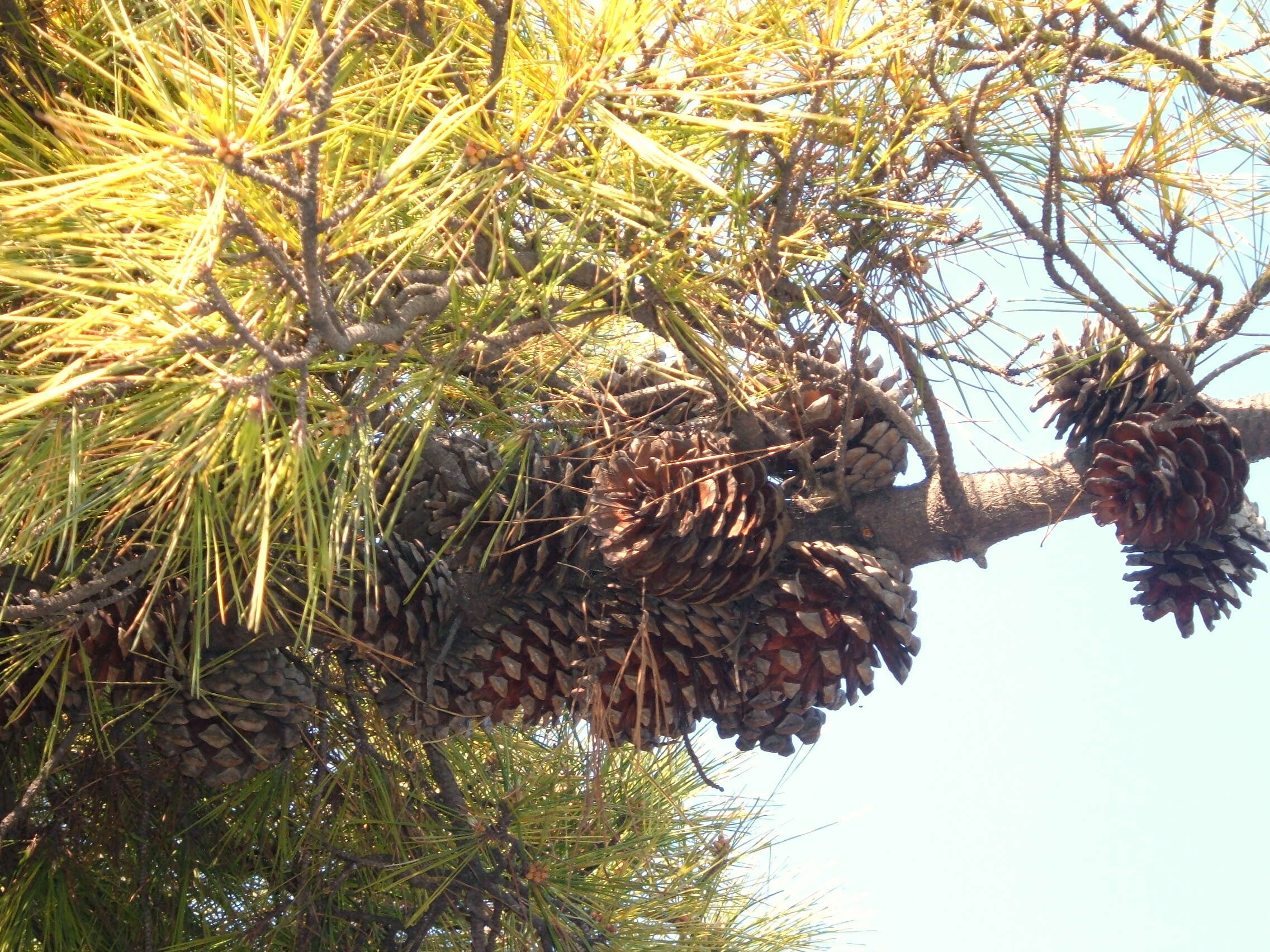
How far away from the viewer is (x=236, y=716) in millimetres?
917

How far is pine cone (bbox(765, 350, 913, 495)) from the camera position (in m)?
0.88

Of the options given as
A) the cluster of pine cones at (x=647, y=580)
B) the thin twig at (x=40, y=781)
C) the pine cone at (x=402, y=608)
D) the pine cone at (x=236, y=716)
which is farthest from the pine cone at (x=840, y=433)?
the thin twig at (x=40, y=781)

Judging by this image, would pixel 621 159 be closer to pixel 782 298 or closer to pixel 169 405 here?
pixel 782 298

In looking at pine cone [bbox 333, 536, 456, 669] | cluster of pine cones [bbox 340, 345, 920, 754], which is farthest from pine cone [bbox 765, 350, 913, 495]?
pine cone [bbox 333, 536, 456, 669]

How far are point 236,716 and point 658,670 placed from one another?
342 mm

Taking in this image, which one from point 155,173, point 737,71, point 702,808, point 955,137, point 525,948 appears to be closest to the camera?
point 155,173

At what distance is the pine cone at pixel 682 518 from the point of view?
0.81 meters

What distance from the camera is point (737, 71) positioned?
70 cm

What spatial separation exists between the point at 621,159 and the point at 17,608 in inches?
18.8

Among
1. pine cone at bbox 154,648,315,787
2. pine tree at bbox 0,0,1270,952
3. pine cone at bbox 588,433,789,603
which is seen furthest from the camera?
pine cone at bbox 154,648,315,787

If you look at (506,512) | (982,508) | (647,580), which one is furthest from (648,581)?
(982,508)

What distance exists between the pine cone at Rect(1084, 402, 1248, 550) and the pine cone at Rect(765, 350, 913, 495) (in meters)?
0.15

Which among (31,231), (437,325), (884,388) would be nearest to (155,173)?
(31,231)

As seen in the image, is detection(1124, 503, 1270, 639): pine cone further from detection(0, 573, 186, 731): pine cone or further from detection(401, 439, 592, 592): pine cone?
detection(0, 573, 186, 731): pine cone
